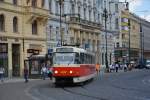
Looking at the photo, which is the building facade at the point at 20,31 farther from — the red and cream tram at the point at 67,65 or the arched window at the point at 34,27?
the red and cream tram at the point at 67,65

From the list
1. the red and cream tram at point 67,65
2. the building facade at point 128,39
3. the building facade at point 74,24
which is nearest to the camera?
the red and cream tram at point 67,65

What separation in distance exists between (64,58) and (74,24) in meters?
43.6

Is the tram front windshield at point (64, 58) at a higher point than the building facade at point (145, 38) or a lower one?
lower

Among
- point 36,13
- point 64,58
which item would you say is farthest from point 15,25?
point 64,58

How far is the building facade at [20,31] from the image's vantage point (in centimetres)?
5816

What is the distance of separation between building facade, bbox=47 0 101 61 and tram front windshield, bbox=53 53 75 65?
30.8 m

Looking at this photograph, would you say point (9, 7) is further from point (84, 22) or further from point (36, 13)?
point (84, 22)

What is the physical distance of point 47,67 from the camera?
182ft

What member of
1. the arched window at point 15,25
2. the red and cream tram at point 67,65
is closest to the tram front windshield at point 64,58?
the red and cream tram at point 67,65

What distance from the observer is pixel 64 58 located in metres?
36.2

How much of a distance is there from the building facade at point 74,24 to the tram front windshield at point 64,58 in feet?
101

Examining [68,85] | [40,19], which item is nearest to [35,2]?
[40,19]

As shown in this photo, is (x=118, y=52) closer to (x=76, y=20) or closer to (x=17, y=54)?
(x=76, y=20)

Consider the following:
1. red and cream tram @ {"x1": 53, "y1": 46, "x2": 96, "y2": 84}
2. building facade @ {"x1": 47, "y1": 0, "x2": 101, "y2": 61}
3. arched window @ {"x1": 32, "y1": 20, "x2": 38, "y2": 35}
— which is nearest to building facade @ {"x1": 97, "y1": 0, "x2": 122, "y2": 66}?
building facade @ {"x1": 47, "y1": 0, "x2": 101, "y2": 61}
